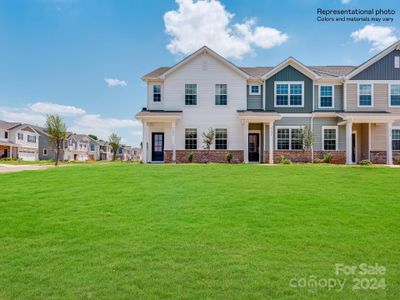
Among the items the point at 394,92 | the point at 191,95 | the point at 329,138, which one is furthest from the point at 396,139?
the point at 191,95

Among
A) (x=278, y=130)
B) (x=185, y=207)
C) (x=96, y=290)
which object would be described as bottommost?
(x=96, y=290)

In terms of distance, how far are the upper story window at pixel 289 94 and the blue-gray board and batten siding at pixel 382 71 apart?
4.05 meters

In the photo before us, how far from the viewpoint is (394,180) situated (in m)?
11.5

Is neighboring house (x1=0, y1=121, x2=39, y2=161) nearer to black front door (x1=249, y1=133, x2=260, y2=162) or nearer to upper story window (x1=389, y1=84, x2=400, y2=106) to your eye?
black front door (x1=249, y1=133, x2=260, y2=162)

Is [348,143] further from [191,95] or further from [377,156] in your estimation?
[191,95]

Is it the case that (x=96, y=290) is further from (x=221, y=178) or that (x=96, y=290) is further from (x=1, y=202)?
(x=221, y=178)

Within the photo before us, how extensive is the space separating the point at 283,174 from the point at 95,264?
973 centimetres

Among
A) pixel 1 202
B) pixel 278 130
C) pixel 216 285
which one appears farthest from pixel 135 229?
pixel 278 130

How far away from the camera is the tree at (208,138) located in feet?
70.6

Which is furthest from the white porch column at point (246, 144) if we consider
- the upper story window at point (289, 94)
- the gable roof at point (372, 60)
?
the gable roof at point (372, 60)

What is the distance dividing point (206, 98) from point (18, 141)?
150 ft

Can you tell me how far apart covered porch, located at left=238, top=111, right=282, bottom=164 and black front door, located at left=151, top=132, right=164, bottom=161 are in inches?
237

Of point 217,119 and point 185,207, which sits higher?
point 217,119

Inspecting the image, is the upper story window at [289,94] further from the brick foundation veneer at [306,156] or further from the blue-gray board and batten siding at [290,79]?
the brick foundation veneer at [306,156]
